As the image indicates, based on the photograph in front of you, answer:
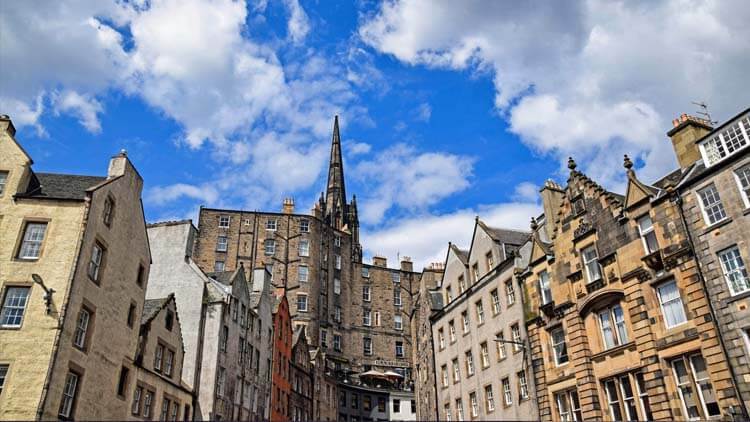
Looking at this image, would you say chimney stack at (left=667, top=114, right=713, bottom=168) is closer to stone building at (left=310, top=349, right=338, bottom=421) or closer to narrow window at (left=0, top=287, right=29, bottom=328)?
narrow window at (left=0, top=287, right=29, bottom=328)

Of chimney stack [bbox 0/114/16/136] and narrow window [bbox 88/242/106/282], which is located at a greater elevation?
chimney stack [bbox 0/114/16/136]

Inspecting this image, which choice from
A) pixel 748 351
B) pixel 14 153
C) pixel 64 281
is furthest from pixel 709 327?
pixel 14 153

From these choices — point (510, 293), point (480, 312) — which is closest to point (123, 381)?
point (480, 312)

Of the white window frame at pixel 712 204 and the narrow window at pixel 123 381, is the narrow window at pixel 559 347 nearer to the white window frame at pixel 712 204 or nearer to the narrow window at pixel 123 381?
the white window frame at pixel 712 204

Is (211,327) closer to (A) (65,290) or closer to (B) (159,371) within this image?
(B) (159,371)

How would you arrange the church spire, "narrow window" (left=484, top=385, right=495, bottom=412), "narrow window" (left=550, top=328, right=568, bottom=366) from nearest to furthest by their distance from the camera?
1. "narrow window" (left=550, top=328, right=568, bottom=366)
2. "narrow window" (left=484, top=385, right=495, bottom=412)
3. the church spire

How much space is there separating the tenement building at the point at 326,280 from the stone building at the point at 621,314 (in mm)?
43169

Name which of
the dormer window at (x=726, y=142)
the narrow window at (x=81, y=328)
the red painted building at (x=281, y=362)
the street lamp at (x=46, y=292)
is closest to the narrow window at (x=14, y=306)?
the street lamp at (x=46, y=292)

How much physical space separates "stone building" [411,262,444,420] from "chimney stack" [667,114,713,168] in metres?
24.2

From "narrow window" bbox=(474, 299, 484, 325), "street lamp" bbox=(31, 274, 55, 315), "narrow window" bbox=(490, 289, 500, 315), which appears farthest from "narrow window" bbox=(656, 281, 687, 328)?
"street lamp" bbox=(31, 274, 55, 315)

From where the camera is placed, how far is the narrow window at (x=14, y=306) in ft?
87.3

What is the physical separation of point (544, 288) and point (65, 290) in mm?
26591

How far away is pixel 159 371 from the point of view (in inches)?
1427

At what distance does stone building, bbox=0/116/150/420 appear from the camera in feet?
84.3
